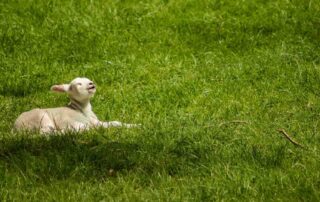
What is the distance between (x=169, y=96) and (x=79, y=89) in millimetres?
1521

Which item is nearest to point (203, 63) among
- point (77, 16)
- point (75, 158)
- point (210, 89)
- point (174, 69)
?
point (174, 69)

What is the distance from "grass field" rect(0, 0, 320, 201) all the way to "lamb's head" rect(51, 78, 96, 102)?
1.70 feet

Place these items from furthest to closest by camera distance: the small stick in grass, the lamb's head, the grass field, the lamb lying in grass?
the lamb's head → the lamb lying in grass → the small stick in grass → the grass field

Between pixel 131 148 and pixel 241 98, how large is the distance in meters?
2.61

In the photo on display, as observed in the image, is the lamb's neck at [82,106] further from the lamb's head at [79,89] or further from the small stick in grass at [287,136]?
the small stick in grass at [287,136]

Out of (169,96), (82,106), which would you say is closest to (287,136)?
(82,106)

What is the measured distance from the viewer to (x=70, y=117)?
8.32m

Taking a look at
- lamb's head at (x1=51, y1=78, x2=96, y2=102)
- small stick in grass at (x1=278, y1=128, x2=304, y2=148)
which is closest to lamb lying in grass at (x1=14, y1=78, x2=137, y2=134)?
lamb's head at (x1=51, y1=78, x2=96, y2=102)

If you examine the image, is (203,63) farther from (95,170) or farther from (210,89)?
(95,170)

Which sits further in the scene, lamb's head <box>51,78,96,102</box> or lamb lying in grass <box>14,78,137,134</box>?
lamb's head <box>51,78,96,102</box>

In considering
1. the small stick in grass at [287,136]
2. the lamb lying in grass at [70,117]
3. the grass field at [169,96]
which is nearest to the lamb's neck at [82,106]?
the lamb lying in grass at [70,117]

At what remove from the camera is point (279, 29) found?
12555mm

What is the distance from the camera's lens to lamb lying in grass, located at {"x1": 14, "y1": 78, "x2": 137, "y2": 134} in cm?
791

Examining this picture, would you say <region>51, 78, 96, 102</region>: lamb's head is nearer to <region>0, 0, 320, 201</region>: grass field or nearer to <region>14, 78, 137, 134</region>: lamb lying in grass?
<region>14, 78, 137, 134</region>: lamb lying in grass
